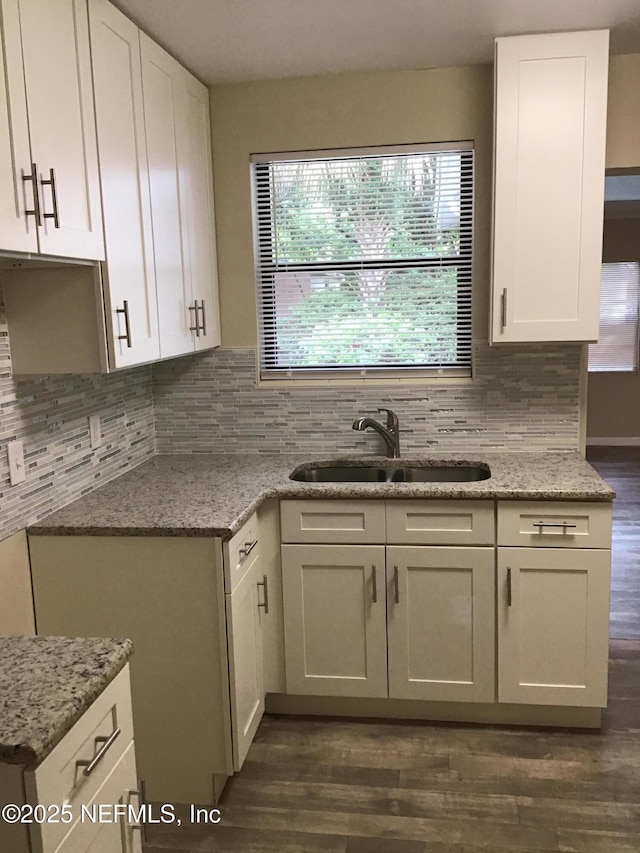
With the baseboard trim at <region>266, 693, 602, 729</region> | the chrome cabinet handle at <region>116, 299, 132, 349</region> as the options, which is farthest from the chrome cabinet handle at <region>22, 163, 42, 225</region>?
the baseboard trim at <region>266, 693, 602, 729</region>

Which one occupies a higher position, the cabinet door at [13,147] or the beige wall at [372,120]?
the beige wall at [372,120]

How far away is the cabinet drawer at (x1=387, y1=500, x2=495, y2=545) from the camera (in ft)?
8.41

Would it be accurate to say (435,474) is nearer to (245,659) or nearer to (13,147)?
(245,659)

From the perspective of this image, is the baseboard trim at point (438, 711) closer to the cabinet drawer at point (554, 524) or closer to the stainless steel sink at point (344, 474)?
the cabinet drawer at point (554, 524)

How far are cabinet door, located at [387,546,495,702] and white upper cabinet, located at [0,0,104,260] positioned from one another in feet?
4.91

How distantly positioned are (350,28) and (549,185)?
0.88 meters

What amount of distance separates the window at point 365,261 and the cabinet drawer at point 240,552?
0.95m

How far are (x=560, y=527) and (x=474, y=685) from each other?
0.66 metres

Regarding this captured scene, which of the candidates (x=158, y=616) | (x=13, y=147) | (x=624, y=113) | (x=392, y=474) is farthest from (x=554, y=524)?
(x=13, y=147)

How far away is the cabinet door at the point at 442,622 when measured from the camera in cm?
260

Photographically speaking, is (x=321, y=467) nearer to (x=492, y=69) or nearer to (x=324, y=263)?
(x=324, y=263)

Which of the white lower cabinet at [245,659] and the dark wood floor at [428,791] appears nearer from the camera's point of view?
the dark wood floor at [428,791]

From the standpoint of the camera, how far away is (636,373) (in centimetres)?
762

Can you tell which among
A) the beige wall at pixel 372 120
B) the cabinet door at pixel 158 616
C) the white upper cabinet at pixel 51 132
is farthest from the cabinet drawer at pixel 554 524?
the white upper cabinet at pixel 51 132
